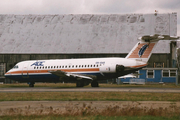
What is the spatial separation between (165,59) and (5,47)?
101ft

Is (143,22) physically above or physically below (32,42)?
above

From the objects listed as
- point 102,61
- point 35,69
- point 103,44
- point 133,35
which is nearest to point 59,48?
point 103,44

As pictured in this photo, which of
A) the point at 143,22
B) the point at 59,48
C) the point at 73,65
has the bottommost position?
the point at 73,65

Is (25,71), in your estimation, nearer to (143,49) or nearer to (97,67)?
(97,67)

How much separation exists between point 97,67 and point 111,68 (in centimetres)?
177

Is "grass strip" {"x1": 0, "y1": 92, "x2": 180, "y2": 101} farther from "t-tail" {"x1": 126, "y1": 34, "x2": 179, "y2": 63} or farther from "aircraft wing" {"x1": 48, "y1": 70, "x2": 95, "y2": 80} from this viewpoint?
"t-tail" {"x1": 126, "y1": 34, "x2": 179, "y2": 63}

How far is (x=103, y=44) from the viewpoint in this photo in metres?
55.5

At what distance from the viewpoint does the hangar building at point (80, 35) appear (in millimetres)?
54906

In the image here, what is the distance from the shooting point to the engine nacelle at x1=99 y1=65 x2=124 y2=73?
3339cm

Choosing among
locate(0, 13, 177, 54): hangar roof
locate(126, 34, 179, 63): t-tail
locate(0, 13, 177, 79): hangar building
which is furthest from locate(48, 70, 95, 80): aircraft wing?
locate(0, 13, 177, 54): hangar roof

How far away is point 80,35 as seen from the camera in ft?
186

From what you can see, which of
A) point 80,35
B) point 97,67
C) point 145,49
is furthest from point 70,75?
point 80,35

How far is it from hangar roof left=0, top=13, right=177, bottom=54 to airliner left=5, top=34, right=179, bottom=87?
18855mm

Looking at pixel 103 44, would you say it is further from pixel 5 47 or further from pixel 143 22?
pixel 5 47
